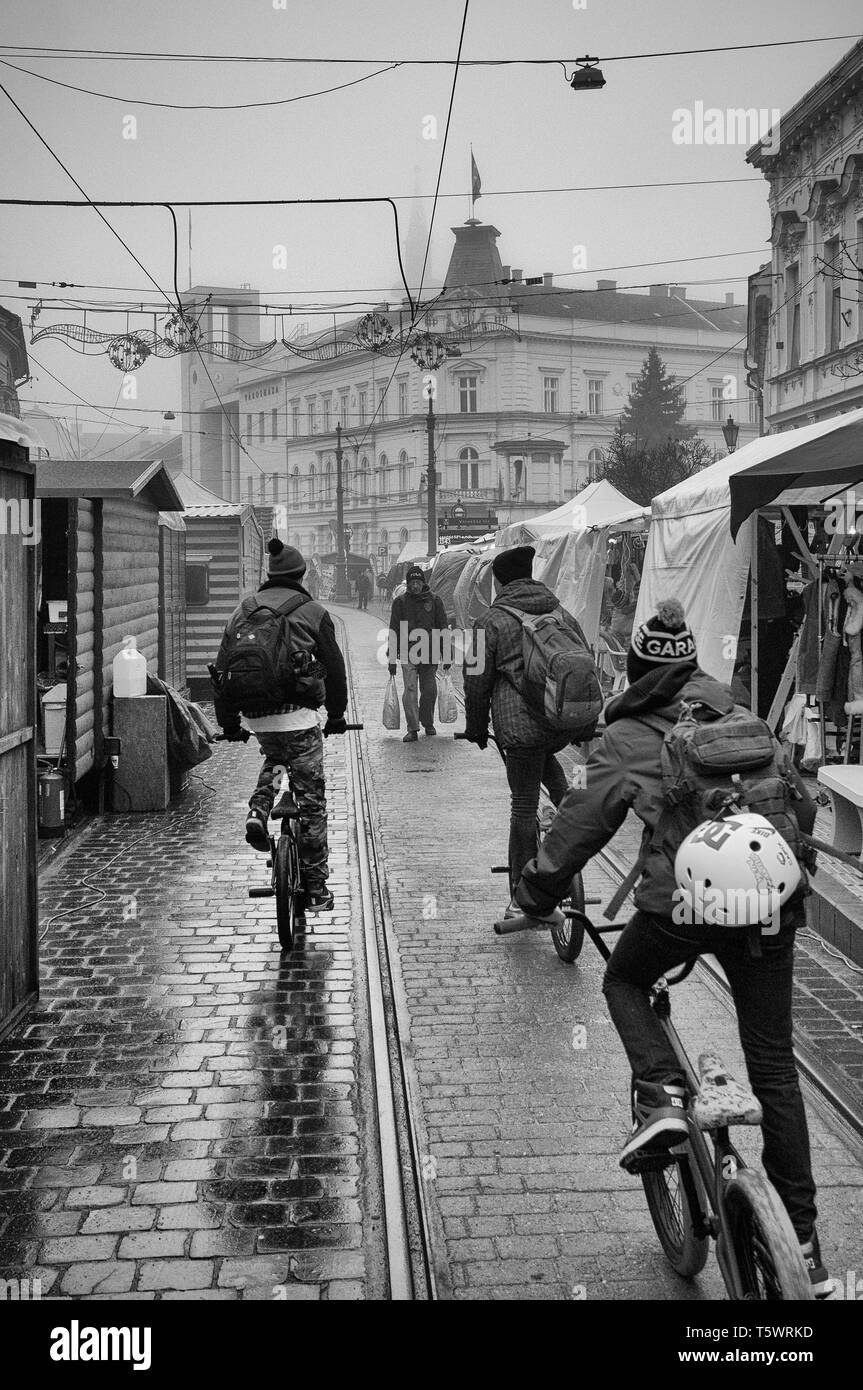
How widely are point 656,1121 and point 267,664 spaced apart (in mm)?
3984

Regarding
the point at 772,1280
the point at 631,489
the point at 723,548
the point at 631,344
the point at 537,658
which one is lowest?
the point at 772,1280

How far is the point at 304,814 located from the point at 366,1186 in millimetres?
3165

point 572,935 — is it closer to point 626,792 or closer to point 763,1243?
point 626,792

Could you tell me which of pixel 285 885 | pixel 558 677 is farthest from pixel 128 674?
pixel 558 677

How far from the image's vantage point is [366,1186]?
4.40 m

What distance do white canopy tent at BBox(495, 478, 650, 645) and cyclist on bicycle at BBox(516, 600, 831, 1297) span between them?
1260 centimetres

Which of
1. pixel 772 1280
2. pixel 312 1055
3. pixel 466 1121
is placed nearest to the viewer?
pixel 772 1280

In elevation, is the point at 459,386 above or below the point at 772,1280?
above

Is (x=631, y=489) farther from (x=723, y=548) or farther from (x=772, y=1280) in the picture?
(x=772, y=1280)

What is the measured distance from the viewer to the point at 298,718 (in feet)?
24.0

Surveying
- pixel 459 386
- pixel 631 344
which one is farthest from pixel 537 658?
pixel 631 344

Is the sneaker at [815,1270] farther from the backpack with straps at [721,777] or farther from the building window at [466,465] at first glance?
the building window at [466,465]

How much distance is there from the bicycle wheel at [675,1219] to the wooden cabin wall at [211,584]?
16.9 m
